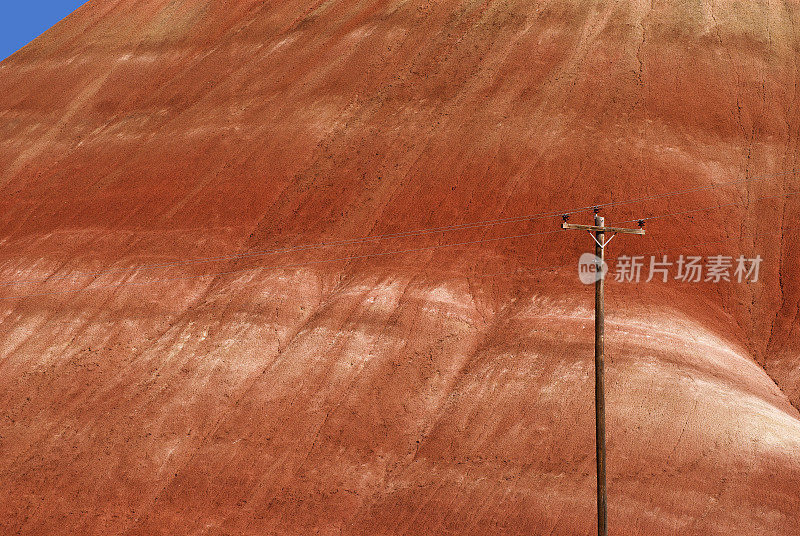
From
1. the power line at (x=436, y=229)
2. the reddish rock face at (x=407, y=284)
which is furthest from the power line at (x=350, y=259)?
the power line at (x=436, y=229)

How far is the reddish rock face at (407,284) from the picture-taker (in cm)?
1686

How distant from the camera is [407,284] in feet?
72.6

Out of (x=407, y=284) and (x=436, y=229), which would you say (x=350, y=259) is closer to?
(x=407, y=284)

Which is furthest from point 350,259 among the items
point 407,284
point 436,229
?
point 436,229

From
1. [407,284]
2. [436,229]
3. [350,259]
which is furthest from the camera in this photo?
[436,229]

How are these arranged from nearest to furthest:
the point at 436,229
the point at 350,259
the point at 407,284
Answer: the point at 407,284 → the point at 350,259 → the point at 436,229

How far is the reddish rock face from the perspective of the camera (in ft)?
55.3

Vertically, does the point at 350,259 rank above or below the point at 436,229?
above

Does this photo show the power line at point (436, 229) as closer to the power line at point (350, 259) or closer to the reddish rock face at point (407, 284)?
the reddish rock face at point (407, 284)

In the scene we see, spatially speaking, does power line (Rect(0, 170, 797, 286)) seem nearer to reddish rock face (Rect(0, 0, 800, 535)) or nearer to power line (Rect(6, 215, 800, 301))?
reddish rock face (Rect(0, 0, 800, 535))

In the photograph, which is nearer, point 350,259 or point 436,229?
point 350,259

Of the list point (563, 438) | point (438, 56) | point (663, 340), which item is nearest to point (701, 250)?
point (663, 340)

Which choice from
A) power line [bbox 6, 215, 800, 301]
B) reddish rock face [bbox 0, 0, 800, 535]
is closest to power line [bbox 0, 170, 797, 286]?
reddish rock face [bbox 0, 0, 800, 535]

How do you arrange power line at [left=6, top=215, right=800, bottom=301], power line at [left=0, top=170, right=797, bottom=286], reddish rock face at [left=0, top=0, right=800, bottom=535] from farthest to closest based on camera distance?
power line at [left=0, top=170, right=797, bottom=286]
power line at [left=6, top=215, right=800, bottom=301]
reddish rock face at [left=0, top=0, right=800, bottom=535]
